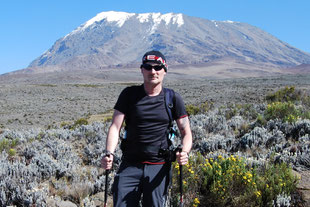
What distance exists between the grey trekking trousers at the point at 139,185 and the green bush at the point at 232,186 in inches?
31.3

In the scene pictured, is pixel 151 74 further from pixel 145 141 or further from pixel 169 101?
pixel 145 141

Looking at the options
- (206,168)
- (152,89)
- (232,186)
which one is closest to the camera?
(152,89)

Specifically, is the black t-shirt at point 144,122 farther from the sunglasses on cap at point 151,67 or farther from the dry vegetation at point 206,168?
the dry vegetation at point 206,168

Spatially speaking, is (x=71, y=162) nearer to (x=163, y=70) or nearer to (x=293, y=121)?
(x=163, y=70)

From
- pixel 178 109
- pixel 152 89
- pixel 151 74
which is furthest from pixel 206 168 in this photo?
pixel 151 74

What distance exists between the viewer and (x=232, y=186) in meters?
3.70

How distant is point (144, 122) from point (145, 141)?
0.19 meters

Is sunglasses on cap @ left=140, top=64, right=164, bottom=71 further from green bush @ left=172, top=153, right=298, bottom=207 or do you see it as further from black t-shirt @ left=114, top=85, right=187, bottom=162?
green bush @ left=172, top=153, right=298, bottom=207

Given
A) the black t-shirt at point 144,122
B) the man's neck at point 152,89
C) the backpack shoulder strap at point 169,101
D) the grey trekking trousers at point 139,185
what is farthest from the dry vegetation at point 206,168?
the man's neck at point 152,89

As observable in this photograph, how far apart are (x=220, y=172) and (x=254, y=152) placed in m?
2.14

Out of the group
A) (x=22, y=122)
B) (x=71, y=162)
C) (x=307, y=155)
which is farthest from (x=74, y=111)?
(x=307, y=155)

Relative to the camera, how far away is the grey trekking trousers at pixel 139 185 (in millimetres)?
2777

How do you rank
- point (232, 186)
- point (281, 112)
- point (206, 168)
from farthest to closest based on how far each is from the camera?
point (281, 112) → point (206, 168) → point (232, 186)

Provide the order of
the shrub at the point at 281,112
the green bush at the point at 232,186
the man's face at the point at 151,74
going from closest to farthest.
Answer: the man's face at the point at 151,74 < the green bush at the point at 232,186 < the shrub at the point at 281,112
